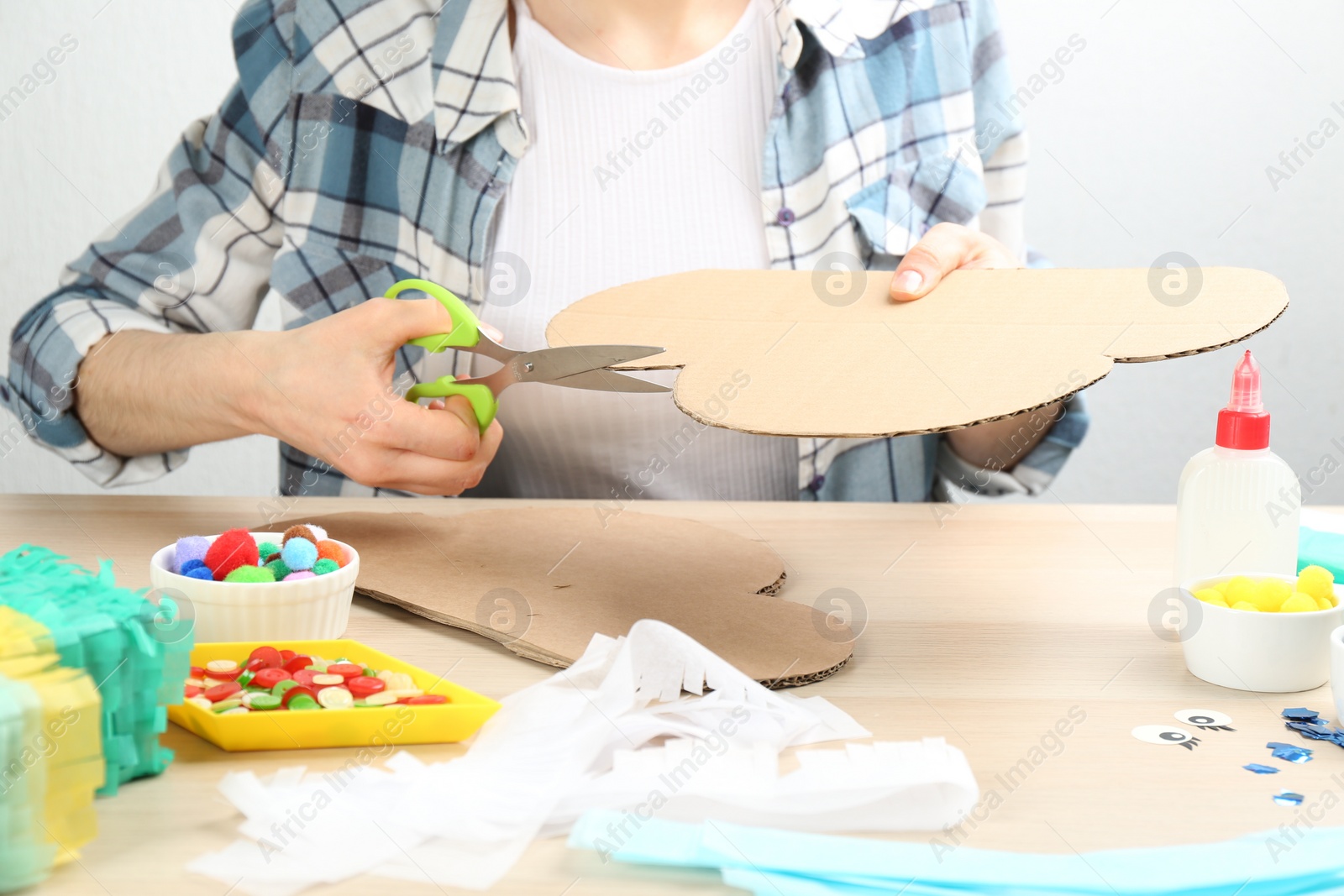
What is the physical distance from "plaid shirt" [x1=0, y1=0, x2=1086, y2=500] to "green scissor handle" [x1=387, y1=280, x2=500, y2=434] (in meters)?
0.30

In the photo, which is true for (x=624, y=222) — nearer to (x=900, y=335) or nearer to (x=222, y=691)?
(x=900, y=335)

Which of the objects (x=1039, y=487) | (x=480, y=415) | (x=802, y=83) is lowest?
(x=1039, y=487)

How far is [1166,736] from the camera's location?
22.1 inches

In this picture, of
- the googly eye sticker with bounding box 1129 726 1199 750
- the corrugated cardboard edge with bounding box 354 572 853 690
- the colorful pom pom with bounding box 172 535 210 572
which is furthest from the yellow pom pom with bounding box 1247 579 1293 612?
the colorful pom pom with bounding box 172 535 210 572

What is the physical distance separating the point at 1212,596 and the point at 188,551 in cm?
60

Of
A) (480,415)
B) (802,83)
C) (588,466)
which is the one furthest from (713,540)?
(802,83)

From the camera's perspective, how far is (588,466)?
44.8 inches

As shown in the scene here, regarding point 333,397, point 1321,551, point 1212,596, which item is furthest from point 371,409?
point 1321,551

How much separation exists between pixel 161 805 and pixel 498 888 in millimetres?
164

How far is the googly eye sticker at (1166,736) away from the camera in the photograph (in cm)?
55

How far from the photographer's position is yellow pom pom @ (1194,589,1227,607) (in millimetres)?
634

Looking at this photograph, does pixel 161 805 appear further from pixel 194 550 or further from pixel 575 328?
pixel 575 328

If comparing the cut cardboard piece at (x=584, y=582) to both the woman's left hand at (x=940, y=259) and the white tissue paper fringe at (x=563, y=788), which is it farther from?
the woman's left hand at (x=940, y=259)

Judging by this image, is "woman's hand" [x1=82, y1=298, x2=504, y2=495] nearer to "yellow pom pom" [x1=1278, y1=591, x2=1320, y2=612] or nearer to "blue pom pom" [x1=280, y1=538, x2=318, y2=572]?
"blue pom pom" [x1=280, y1=538, x2=318, y2=572]
